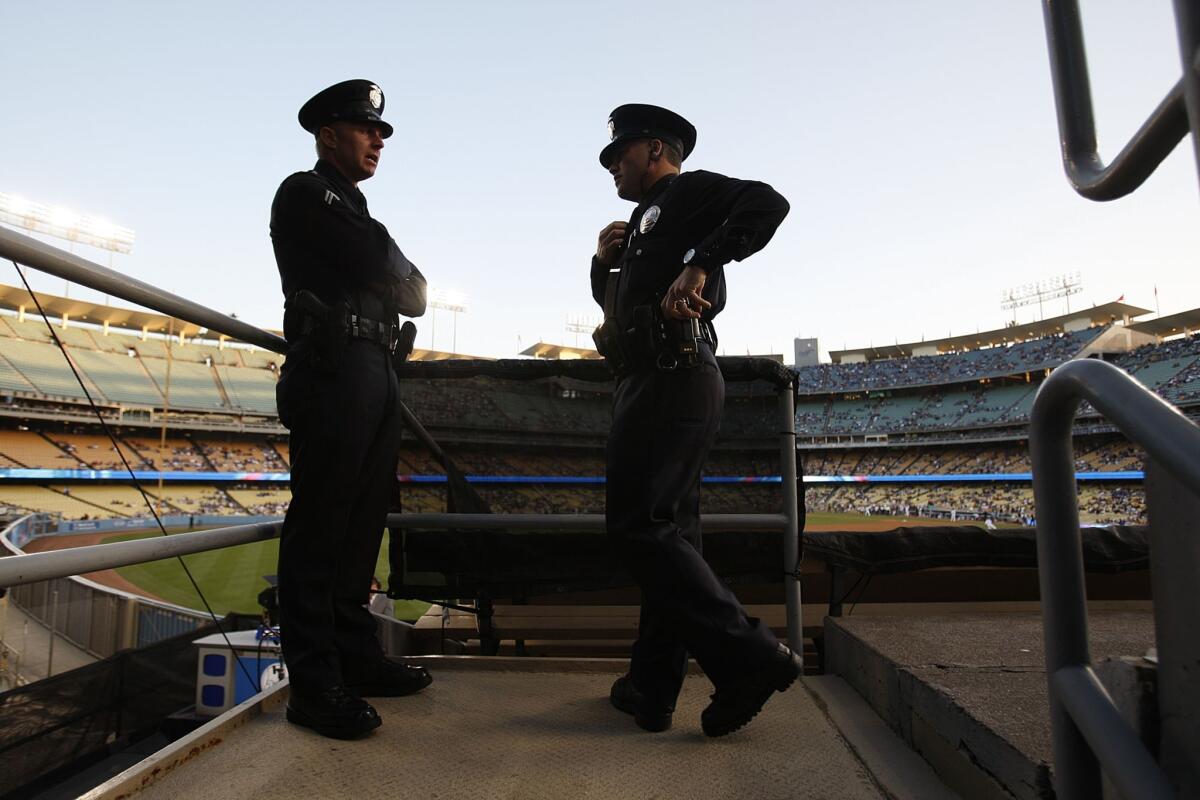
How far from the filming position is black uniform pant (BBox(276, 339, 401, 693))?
161 centimetres

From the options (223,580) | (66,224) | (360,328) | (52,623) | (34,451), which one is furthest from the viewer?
(66,224)

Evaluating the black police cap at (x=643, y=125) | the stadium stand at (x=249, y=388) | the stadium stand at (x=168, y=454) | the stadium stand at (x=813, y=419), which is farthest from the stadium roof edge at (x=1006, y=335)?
the black police cap at (x=643, y=125)

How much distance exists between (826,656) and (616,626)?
952 mm

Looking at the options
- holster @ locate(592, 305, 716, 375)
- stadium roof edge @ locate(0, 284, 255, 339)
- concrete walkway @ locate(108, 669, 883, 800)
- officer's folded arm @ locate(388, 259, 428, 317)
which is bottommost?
concrete walkway @ locate(108, 669, 883, 800)

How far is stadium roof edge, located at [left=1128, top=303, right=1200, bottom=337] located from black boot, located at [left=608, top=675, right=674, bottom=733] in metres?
53.0

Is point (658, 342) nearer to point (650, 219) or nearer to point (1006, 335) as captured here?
point (650, 219)

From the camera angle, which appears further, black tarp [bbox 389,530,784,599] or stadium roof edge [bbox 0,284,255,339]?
stadium roof edge [bbox 0,284,255,339]

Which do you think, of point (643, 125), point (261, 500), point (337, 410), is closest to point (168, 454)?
point (261, 500)

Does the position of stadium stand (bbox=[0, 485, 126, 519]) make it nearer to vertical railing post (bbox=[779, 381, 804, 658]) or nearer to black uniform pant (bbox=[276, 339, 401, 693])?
black uniform pant (bbox=[276, 339, 401, 693])

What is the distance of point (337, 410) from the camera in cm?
167

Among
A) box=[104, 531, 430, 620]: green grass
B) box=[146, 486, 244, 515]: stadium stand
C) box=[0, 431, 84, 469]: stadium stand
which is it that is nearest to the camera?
box=[104, 531, 430, 620]: green grass

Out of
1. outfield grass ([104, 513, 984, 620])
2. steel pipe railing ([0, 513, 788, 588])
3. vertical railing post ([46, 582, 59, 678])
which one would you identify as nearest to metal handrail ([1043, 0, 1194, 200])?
steel pipe railing ([0, 513, 788, 588])

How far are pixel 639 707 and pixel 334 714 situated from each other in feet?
2.48

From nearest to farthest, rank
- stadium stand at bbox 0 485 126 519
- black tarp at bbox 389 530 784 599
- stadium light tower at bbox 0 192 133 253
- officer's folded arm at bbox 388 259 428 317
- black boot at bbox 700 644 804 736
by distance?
1. black boot at bbox 700 644 804 736
2. officer's folded arm at bbox 388 259 428 317
3. black tarp at bbox 389 530 784 599
4. stadium stand at bbox 0 485 126 519
5. stadium light tower at bbox 0 192 133 253
